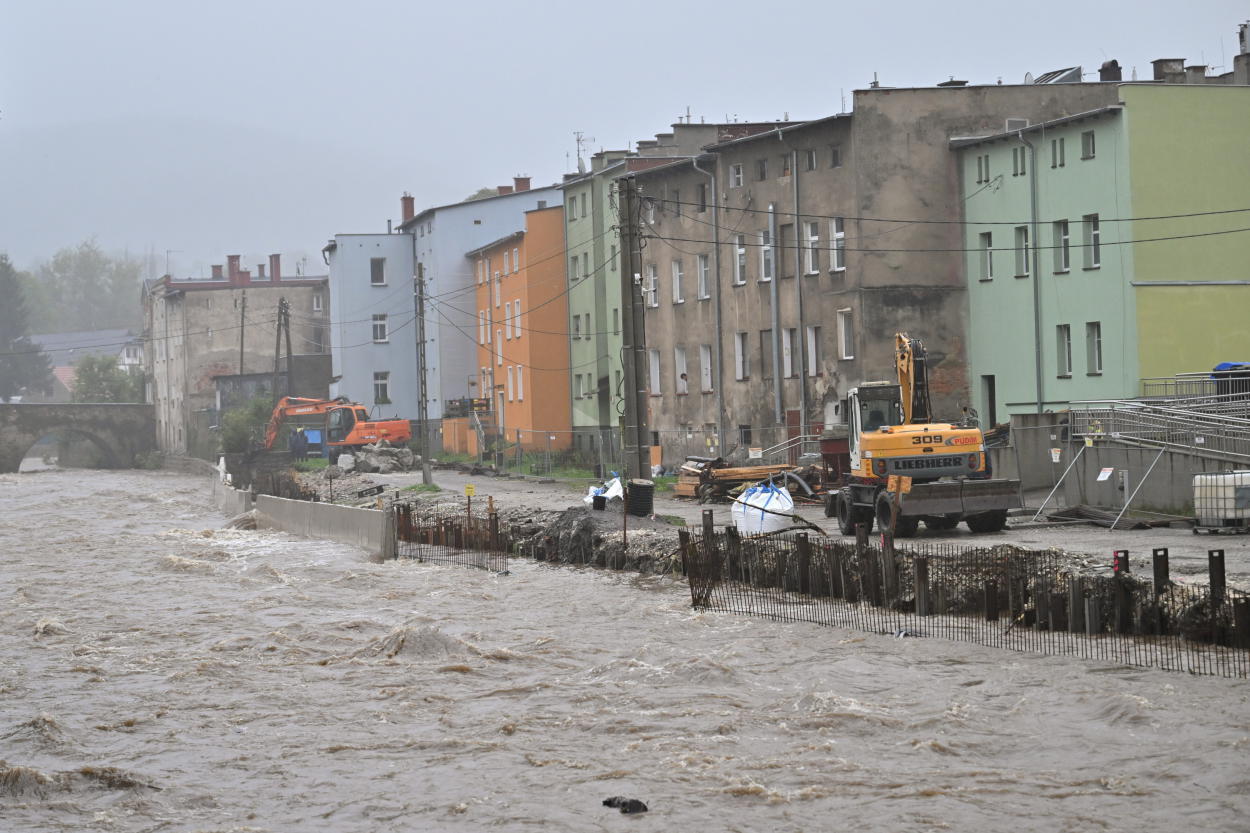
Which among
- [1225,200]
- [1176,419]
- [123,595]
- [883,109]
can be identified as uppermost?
[883,109]

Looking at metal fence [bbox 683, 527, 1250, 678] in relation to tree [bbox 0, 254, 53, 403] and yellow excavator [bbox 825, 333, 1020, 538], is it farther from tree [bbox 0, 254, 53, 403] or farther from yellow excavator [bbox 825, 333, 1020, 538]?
tree [bbox 0, 254, 53, 403]

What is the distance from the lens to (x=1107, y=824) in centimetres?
1095

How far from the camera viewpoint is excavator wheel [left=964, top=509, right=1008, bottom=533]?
2865 cm

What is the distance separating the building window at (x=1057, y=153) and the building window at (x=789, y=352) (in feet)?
36.1

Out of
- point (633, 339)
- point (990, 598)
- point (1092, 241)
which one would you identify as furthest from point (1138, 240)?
point (990, 598)

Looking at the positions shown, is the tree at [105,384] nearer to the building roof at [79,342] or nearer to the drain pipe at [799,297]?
the building roof at [79,342]

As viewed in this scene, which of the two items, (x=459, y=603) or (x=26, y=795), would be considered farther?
(x=459, y=603)

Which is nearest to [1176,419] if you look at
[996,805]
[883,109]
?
[883,109]

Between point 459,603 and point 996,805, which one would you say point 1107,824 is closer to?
point 996,805

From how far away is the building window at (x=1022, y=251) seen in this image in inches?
1767

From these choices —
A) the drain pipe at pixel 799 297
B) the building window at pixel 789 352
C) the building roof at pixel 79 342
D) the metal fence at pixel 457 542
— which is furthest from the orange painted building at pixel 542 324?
the building roof at pixel 79 342

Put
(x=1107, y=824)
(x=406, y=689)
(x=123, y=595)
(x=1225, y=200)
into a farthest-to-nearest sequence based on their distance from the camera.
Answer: (x=1225, y=200), (x=123, y=595), (x=406, y=689), (x=1107, y=824)

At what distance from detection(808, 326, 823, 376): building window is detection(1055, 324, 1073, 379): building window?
9040 mm

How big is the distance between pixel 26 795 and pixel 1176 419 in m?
24.8
